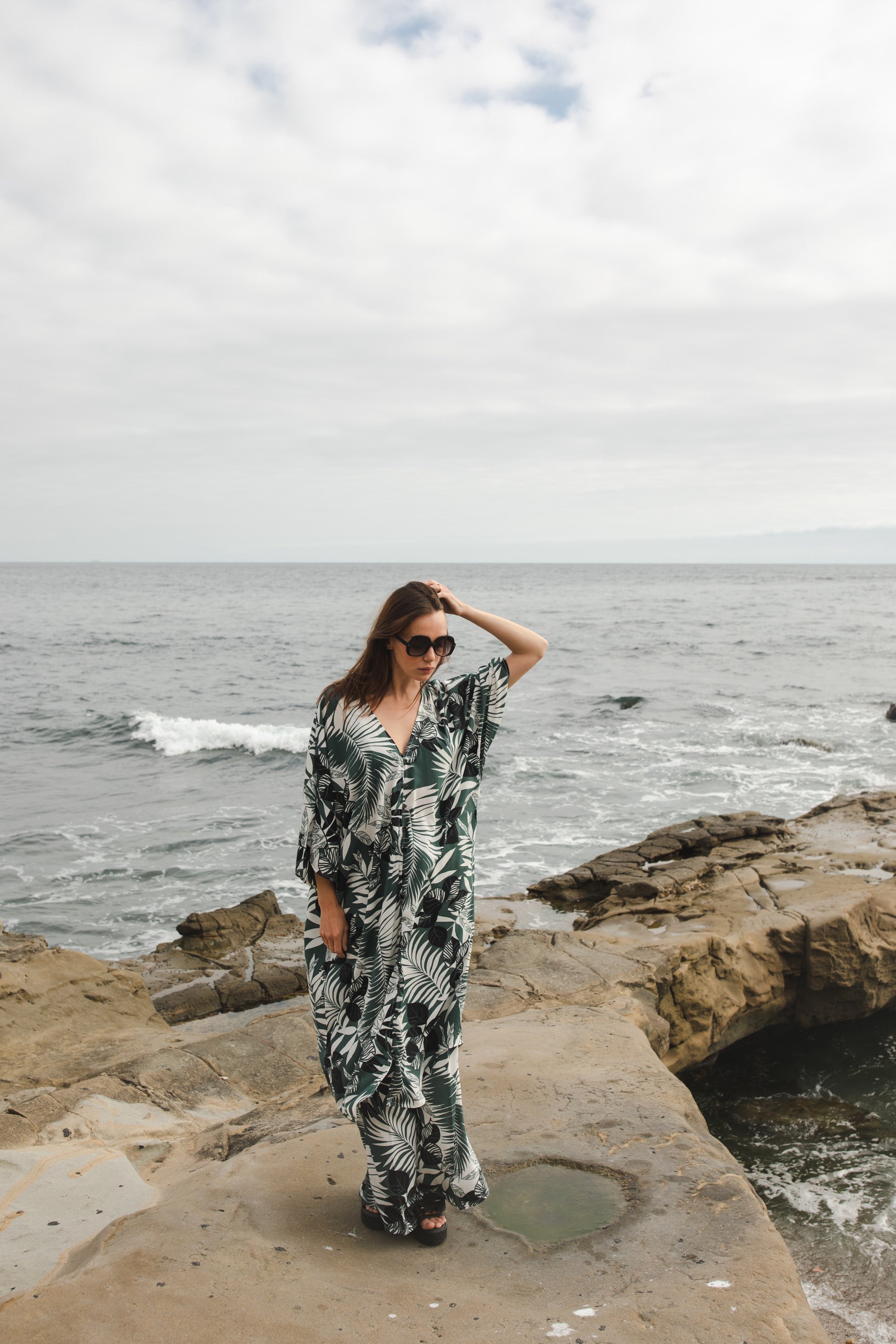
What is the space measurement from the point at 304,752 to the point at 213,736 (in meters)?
1.81

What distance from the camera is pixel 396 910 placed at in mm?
2686

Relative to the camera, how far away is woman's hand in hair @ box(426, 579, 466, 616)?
274cm

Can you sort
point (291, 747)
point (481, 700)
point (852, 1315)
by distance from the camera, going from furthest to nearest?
point (291, 747), point (852, 1315), point (481, 700)

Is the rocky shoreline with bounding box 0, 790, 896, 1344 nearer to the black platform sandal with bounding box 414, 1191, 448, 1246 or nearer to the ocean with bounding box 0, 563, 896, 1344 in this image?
the black platform sandal with bounding box 414, 1191, 448, 1246

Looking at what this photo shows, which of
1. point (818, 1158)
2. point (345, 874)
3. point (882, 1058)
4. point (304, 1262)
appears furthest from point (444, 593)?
point (882, 1058)

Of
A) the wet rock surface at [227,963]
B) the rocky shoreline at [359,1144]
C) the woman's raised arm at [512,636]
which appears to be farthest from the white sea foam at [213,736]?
the woman's raised arm at [512,636]

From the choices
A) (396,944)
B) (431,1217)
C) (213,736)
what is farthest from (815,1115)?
(213,736)

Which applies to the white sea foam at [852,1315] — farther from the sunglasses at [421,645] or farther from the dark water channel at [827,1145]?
the sunglasses at [421,645]

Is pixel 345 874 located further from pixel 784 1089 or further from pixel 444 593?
pixel 784 1089

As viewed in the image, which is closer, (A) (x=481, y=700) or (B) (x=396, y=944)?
(B) (x=396, y=944)

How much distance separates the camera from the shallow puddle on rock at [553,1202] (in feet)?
8.71

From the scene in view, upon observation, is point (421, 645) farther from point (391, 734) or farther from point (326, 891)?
point (326, 891)

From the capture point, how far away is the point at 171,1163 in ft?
11.0

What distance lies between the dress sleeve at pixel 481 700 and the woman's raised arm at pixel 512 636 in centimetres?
6
